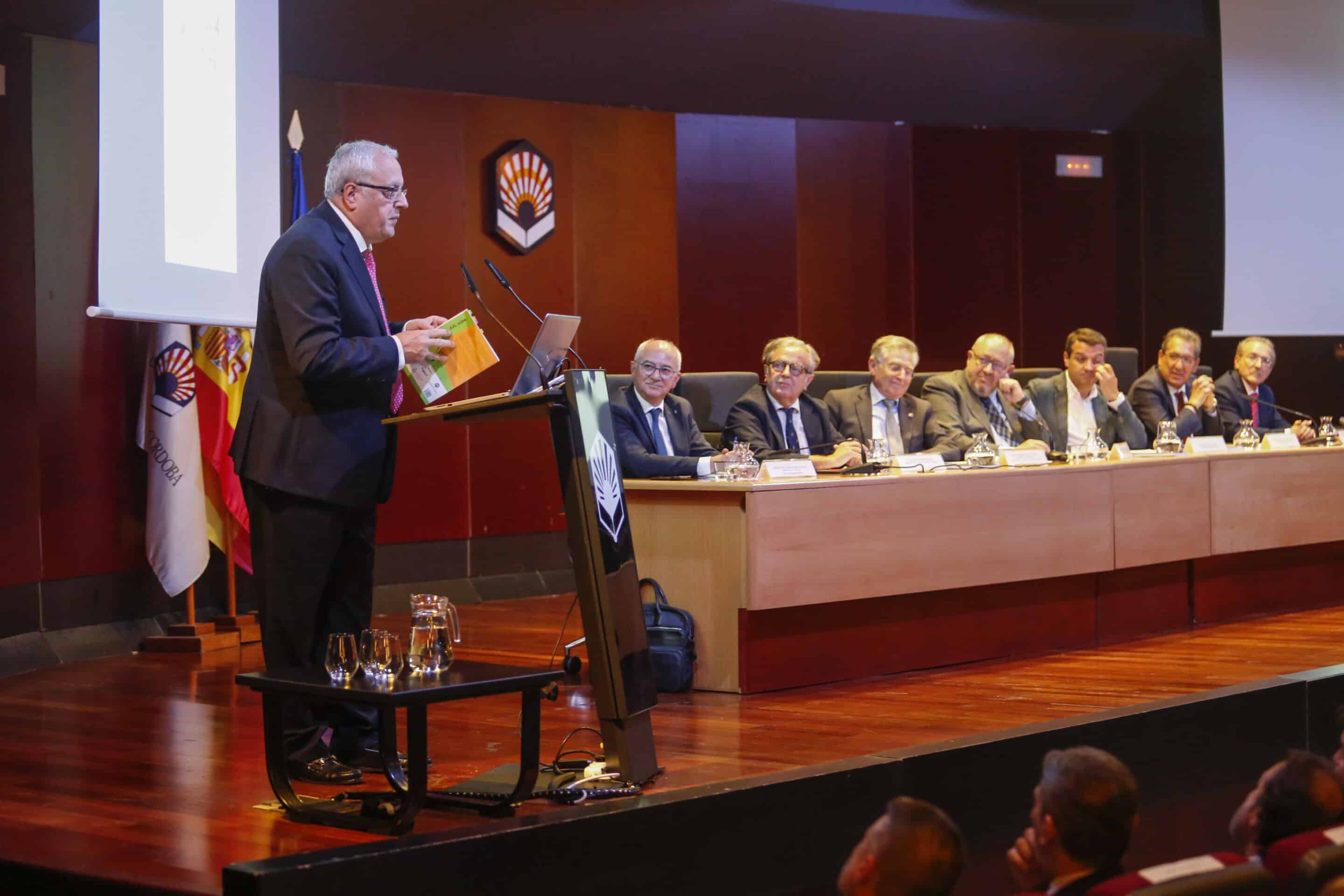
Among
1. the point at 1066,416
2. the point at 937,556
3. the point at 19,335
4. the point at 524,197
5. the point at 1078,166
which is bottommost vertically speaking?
the point at 937,556

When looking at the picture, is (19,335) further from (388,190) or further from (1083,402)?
(1083,402)

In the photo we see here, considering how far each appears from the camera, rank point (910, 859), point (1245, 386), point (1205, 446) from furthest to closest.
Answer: point (1245, 386) < point (1205, 446) < point (910, 859)

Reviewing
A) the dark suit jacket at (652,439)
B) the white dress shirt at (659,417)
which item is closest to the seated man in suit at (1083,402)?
the dark suit jacket at (652,439)

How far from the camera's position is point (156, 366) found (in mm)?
4836

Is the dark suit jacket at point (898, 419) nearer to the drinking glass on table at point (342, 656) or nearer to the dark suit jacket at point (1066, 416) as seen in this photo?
the dark suit jacket at point (1066, 416)

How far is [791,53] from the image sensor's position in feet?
21.7

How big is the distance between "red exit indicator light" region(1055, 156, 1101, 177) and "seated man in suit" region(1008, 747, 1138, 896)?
6.89 m

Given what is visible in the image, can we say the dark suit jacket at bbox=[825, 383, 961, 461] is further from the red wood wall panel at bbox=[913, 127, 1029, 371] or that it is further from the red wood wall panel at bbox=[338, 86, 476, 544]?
the red wood wall panel at bbox=[913, 127, 1029, 371]

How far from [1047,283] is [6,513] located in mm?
5621

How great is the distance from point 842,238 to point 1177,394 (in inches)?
82.2

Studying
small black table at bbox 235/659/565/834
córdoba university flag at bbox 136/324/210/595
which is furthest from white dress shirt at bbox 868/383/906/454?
small black table at bbox 235/659/565/834

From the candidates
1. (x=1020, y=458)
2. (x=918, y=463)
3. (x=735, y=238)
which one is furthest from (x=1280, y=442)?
(x=735, y=238)

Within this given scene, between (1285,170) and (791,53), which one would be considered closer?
(791,53)

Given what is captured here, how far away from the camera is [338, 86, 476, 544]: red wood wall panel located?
6035 millimetres
